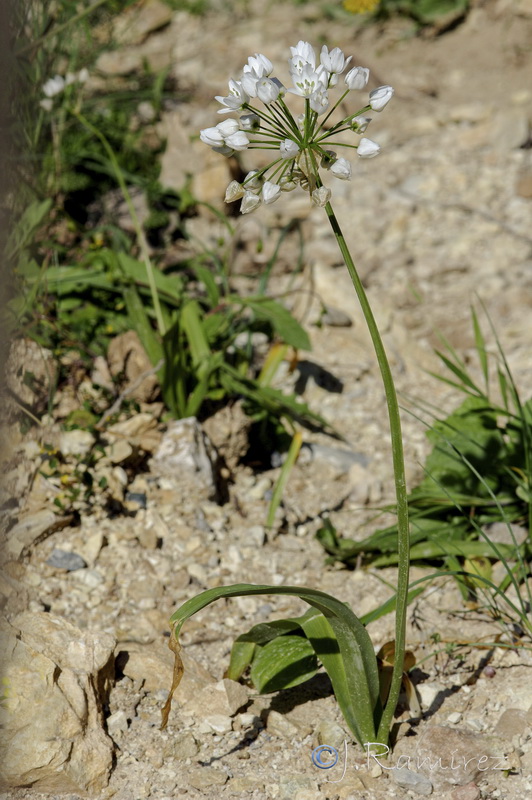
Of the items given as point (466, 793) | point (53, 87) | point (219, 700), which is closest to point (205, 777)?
point (219, 700)

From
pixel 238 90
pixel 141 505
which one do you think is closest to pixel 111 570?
pixel 141 505

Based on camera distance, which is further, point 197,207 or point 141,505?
point 197,207

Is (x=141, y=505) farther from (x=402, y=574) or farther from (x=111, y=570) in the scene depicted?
(x=402, y=574)

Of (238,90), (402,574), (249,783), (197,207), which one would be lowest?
(249,783)

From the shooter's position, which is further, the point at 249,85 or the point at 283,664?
the point at 283,664

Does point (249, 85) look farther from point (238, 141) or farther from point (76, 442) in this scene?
point (76, 442)

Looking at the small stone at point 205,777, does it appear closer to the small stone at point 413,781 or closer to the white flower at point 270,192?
the small stone at point 413,781
